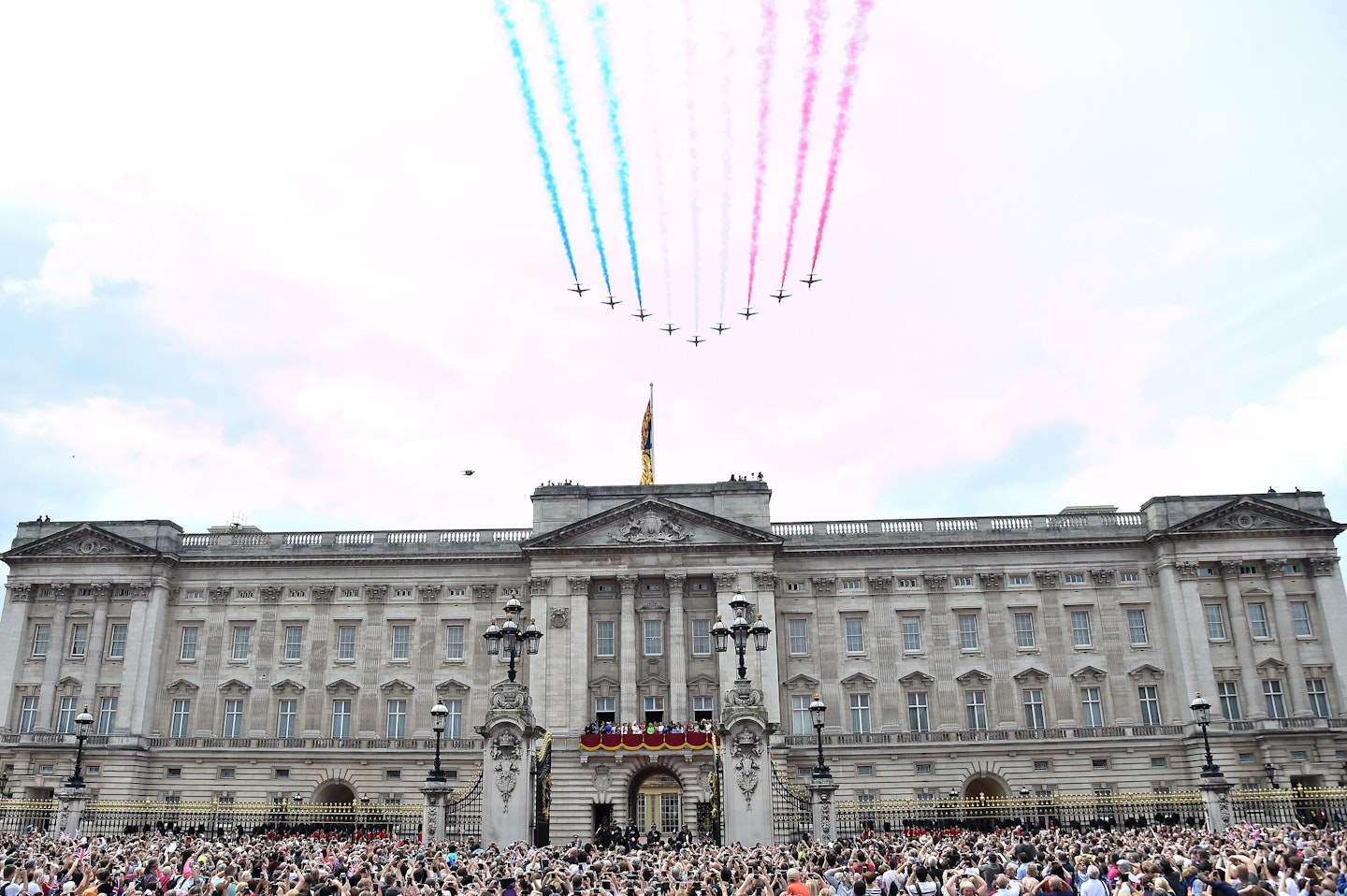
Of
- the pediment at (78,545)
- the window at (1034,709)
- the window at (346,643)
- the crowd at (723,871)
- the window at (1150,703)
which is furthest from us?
the pediment at (78,545)

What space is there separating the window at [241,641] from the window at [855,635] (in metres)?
36.6

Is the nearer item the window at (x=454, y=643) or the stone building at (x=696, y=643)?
the stone building at (x=696, y=643)

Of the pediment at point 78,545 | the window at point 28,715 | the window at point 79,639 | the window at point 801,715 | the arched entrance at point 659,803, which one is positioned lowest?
the arched entrance at point 659,803

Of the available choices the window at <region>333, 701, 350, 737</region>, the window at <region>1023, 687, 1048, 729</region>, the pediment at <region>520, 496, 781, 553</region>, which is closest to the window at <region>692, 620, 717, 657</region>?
the pediment at <region>520, 496, 781, 553</region>

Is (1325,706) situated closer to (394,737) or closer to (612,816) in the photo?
(612,816)

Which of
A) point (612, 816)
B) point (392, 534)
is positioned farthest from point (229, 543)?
point (612, 816)

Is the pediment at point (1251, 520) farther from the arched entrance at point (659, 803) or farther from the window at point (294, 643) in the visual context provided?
the window at point (294, 643)

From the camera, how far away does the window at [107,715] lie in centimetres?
6177

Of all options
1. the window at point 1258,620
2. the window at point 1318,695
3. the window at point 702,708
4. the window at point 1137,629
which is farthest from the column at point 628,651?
the window at point 1318,695

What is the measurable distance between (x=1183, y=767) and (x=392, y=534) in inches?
1914

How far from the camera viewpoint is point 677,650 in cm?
6184

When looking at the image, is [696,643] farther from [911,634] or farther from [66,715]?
[66,715]

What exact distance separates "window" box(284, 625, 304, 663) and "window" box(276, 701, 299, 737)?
2572 millimetres

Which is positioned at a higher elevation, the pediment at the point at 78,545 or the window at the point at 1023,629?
the pediment at the point at 78,545
